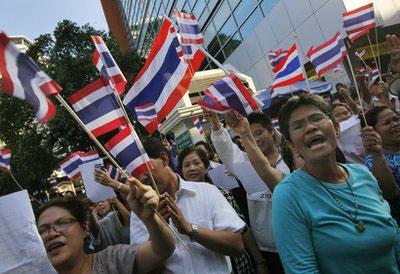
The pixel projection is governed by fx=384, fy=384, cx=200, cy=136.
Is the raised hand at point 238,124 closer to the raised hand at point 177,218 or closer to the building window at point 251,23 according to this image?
the raised hand at point 177,218

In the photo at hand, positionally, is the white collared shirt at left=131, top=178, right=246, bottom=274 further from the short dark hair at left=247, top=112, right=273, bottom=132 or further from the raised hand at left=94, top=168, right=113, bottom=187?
the short dark hair at left=247, top=112, right=273, bottom=132

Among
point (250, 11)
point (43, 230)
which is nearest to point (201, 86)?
point (250, 11)

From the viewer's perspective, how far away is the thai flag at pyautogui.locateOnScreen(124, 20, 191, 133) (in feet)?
10.1

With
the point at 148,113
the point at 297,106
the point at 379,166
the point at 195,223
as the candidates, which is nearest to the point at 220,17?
the point at 148,113

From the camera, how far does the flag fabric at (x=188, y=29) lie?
492cm

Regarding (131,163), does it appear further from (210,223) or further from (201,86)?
(201,86)

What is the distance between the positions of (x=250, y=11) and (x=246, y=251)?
2023 cm

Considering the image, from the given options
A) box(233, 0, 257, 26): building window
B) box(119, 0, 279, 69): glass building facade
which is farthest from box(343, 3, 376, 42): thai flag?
box(233, 0, 257, 26): building window

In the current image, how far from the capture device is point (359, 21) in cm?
653

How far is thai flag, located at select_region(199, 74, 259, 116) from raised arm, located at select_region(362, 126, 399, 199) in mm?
1926

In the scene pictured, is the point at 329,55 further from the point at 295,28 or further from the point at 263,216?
the point at 295,28

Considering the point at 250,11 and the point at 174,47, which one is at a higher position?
the point at 250,11

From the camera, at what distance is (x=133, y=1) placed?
44.2 m

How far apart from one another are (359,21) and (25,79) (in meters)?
6.03
